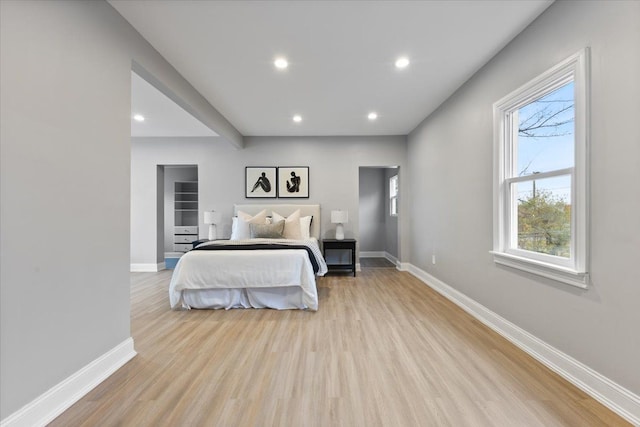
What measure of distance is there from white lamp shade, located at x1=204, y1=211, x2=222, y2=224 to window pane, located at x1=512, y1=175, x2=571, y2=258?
4.67 m

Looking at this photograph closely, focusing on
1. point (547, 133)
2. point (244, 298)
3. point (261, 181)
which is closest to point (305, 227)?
point (261, 181)

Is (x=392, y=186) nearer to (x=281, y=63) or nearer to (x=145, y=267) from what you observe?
(x=281, y=63)

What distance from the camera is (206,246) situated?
12.1 feet

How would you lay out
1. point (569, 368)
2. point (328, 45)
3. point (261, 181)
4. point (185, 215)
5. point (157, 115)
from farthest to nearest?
point (185, 215)
point (261, 181)
point (157, 115)
point (328, 45)
point (569, 368)

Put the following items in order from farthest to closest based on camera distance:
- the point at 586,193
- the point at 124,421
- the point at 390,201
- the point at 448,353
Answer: the point at 390,201, the point at 448,353, the point at 586,193, the point at 124,421

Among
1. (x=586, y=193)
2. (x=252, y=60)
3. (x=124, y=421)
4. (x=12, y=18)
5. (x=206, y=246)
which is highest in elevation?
(x=252, y=60)

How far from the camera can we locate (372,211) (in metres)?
7.26

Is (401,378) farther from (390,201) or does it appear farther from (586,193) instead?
(390,201)

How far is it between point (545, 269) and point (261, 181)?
14.8ft

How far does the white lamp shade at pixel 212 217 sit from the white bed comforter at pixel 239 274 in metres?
2.14

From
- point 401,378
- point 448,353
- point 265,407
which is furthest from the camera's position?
point 448,353

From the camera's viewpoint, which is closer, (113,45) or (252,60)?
(113,45)

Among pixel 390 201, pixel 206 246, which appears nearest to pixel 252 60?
pixel 206 246

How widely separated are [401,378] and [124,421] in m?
1.61
